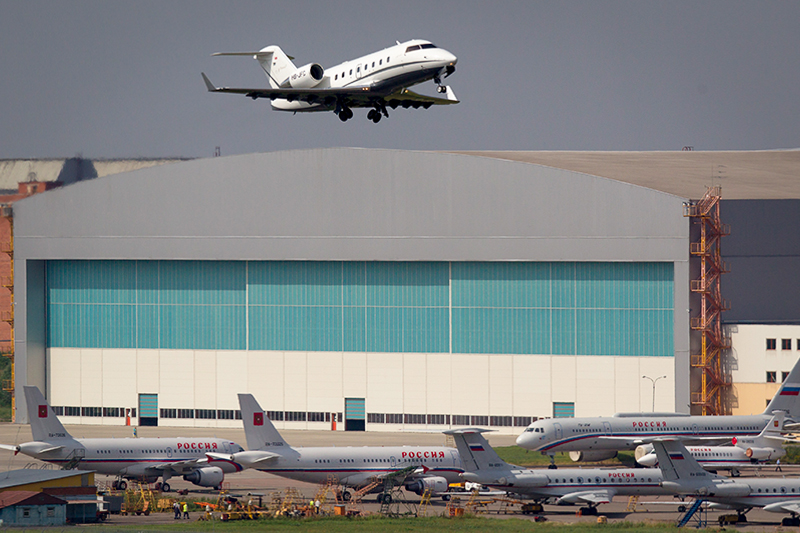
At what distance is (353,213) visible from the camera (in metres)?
113

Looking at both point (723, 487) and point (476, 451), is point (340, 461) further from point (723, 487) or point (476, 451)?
point (723, 487)

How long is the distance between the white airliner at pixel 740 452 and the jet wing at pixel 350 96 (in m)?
39.7

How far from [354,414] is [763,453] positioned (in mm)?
38880

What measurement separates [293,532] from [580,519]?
1755 centimetres

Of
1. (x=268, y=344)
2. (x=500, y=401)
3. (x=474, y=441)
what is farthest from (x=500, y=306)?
(x=474, y=441)

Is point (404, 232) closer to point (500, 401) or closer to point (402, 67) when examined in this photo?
point (500, 401)

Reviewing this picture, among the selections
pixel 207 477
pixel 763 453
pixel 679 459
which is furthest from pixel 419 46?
pixel 763 453

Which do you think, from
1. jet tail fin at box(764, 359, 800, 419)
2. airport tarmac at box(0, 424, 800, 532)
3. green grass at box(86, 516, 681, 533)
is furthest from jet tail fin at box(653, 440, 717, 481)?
jet tail fin at box(764, 359, 800, 419)

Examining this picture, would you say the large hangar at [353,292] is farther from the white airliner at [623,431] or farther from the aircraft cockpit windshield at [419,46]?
the aircraft cockpit windshield at [419,46]

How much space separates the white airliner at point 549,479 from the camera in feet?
241

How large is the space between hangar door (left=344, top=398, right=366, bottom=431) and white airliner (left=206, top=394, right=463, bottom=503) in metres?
32.1

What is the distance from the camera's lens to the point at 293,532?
6425 centimetres

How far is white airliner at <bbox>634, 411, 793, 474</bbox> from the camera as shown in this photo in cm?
8625

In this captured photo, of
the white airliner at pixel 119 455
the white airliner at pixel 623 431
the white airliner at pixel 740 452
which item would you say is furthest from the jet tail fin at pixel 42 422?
the white airliner at pixel 740 452
